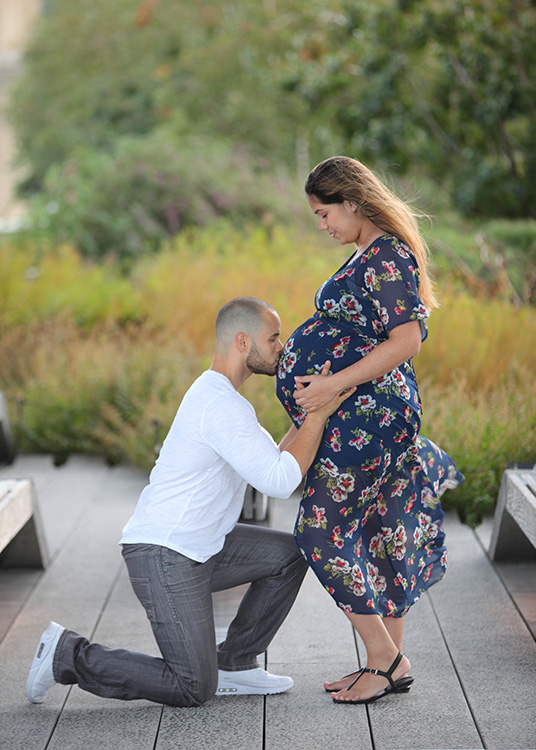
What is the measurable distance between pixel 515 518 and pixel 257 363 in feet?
5.30

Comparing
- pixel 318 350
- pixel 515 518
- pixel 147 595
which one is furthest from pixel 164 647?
pixel 515 518

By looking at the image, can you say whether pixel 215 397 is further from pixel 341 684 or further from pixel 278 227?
pixel 278 227

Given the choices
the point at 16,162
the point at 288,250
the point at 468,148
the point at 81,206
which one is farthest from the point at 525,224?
the point at 16,162

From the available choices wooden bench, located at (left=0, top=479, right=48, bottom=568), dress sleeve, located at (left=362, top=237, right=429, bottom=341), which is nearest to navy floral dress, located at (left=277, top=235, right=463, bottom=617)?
dress sleeve, located at (left=362, top=237, right=429, bottom=341)

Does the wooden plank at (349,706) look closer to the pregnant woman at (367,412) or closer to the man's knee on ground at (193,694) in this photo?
the pregnant woman at (367,412)

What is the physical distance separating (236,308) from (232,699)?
1.33 m

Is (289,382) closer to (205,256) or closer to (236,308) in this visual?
(236,308)

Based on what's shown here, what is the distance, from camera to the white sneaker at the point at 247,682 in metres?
3.05

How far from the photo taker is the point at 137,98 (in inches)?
821

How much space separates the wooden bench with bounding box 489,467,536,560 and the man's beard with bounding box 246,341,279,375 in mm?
1344

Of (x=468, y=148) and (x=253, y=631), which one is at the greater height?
(x=468, y=148)

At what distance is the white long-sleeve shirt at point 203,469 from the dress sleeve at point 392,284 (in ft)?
1.71

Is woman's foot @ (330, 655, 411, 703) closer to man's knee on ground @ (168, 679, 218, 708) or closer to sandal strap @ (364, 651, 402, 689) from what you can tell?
sandal strap @ (364, 651, 402, 689)

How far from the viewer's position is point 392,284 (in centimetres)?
270
